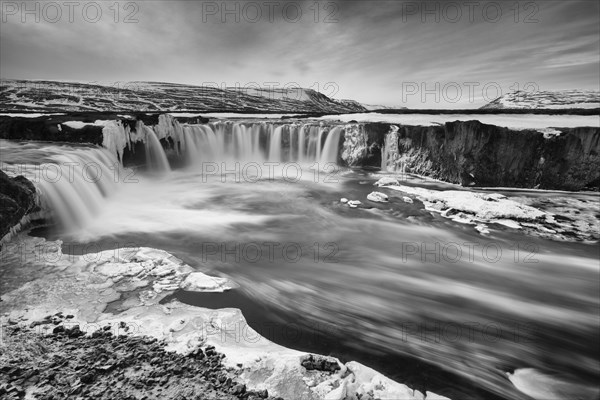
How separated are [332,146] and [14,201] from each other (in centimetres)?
1841

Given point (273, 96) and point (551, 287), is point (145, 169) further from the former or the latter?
point (273, 96)

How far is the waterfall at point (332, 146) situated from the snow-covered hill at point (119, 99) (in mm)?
40653

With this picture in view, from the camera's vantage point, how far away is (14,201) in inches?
273

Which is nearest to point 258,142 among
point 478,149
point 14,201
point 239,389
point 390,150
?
point 390,150

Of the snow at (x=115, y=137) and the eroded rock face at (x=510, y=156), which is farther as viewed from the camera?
the snow at (x=115, y=137)

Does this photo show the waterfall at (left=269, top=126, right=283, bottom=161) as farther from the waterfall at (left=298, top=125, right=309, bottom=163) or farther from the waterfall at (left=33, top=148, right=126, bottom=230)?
the waterfall at (left=33, top=148, right=126, bottom=230)

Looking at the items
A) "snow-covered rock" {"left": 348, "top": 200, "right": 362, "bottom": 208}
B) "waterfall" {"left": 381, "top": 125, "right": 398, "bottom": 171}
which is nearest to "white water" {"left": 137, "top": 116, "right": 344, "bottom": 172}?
"waterfall" {"left": 381, "top": 125, "right": 398, "bottom": 171}

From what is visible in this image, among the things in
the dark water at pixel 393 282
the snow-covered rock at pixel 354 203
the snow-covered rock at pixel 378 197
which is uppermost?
the snow-covered rock at pixel 378 197

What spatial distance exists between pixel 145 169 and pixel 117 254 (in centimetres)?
1206

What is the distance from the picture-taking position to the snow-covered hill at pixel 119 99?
54.8 metres

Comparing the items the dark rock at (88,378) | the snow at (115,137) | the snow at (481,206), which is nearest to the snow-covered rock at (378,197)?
the snow at (481,206)

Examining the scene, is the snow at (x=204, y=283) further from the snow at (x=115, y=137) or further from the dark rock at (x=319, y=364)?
the snow at (x=115, y=137)

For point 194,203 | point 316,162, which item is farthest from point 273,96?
point 194,203

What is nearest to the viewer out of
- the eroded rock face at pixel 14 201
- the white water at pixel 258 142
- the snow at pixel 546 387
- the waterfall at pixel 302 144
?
the snow at pixel 546 387
